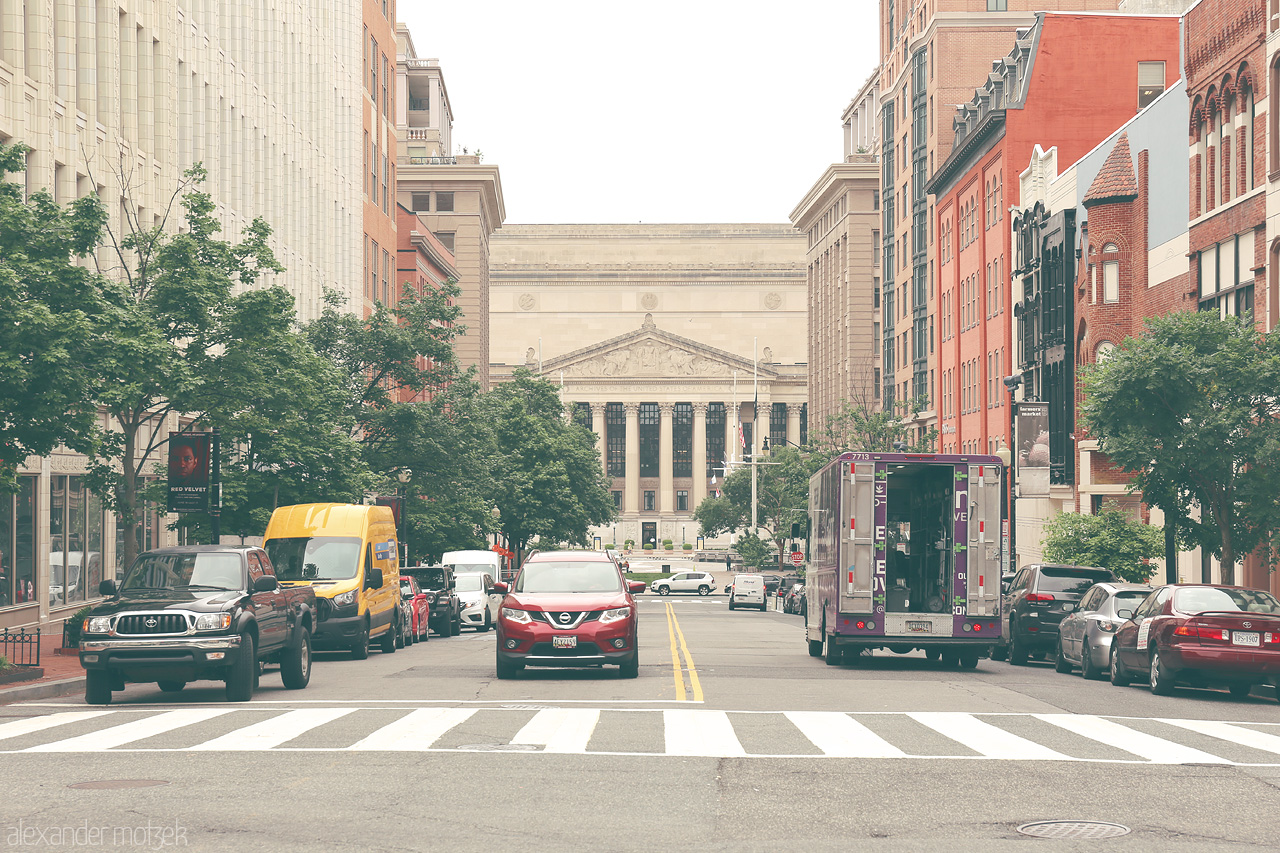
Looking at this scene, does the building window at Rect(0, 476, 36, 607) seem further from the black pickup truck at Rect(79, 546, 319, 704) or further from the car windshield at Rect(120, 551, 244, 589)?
the black pickup truck at Rect(79, 546, 319, 704)

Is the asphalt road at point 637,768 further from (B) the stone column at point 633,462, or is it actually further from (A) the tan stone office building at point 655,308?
(A) the tan stone office building at point 655,308

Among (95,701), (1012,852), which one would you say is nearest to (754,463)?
(95,701)

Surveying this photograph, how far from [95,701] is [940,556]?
40.8 ft

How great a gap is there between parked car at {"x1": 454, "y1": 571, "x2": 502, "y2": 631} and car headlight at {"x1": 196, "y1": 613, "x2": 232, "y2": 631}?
24.0 meters

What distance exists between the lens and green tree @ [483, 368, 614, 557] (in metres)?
68.2

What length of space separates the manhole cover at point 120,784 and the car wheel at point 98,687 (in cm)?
629

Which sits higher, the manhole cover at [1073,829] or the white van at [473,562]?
the manhole cover at [1073,829]

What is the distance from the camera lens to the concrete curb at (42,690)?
1736cm

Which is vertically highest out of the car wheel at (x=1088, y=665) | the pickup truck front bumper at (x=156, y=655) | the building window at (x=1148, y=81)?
the building window at (x=1148, y=81)

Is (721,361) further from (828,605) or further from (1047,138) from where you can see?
(828,605)

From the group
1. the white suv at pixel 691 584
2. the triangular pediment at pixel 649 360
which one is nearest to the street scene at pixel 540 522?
the white suv at pixel 691 584

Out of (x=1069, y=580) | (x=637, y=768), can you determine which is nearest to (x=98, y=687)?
(x=637, y=768)

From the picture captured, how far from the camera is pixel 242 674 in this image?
1662 cm

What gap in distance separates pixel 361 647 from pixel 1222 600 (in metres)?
14.3
